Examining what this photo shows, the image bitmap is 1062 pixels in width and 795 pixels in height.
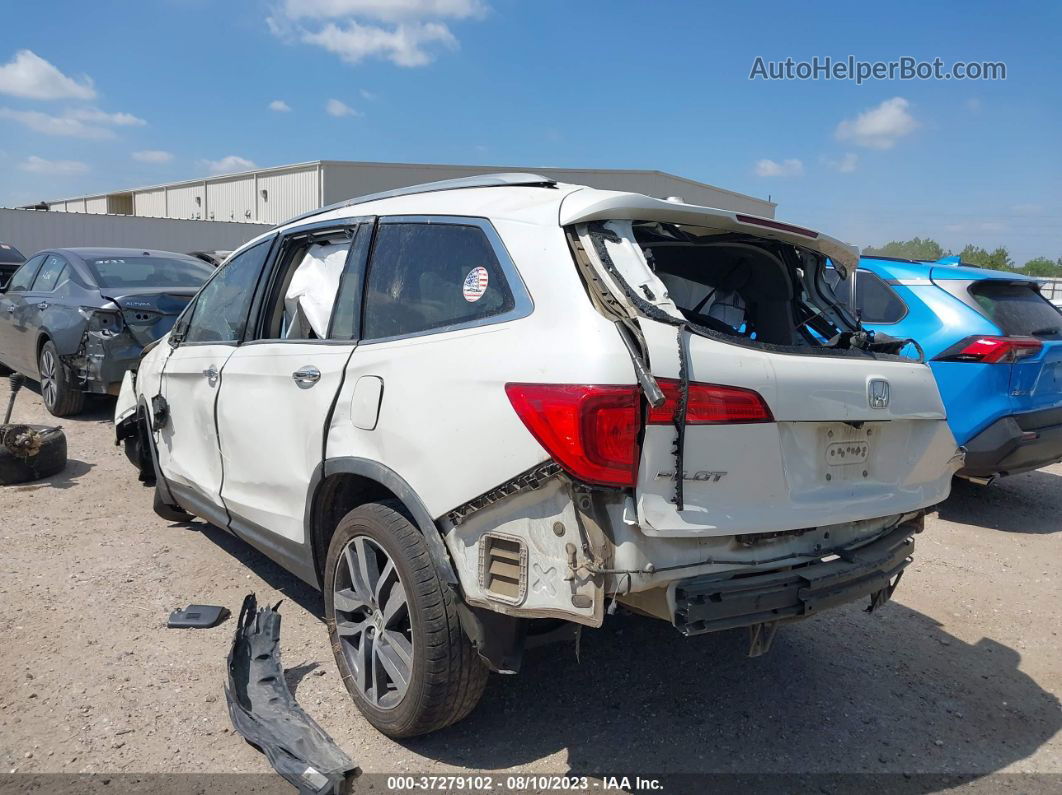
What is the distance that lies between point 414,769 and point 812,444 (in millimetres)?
1742

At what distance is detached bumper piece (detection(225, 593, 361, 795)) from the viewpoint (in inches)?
104

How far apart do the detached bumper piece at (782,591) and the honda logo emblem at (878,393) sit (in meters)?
0.51

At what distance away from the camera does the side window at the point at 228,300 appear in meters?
3.94

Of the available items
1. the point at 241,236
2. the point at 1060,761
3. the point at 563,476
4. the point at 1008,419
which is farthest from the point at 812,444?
the point at 241,236

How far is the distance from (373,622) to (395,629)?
13cm

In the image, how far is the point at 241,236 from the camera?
94.9ft

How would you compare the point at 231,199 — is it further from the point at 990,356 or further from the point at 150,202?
the point at 990,356

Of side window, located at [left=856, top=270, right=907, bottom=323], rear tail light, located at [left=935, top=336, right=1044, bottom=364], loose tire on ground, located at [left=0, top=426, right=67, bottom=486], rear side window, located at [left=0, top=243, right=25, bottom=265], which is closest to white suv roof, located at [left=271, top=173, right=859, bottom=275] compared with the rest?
rear tail light, located at [left=935, top=336, right=1044, bottom=364]

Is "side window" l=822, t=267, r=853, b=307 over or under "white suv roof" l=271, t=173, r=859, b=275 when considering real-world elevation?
under

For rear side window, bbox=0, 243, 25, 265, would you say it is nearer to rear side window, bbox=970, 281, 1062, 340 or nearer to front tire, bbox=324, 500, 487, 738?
front tire, bbox=324, 500, 487, 738

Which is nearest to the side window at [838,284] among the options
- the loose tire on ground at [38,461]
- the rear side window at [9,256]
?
the loose tire on ground at [38,461]

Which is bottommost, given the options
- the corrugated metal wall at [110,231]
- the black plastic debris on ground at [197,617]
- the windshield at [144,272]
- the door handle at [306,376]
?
the black plastic debris on ground at [197,617]

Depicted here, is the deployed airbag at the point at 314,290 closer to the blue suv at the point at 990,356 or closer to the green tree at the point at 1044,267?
the blue suv at the point at 990,356

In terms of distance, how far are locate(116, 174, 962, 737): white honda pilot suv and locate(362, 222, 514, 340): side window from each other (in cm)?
1
